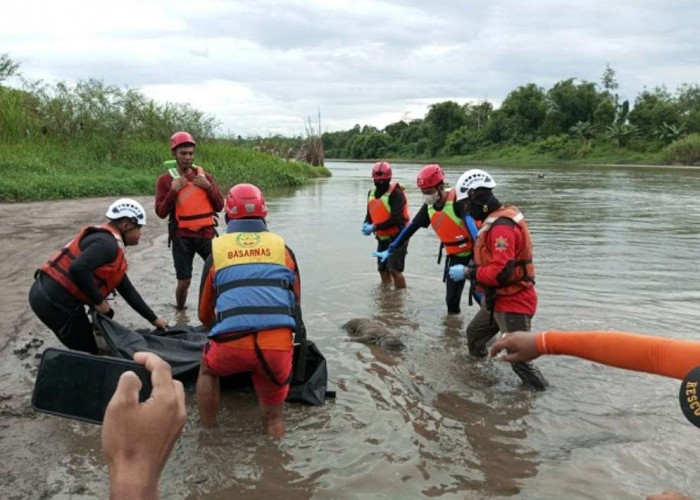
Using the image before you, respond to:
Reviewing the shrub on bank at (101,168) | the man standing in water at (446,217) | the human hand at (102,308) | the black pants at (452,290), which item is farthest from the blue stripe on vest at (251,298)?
the shrub on bank at (101,168)

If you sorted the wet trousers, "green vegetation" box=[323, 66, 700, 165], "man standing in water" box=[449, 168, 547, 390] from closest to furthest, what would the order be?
"man standing in water" box=[449, 168, 547, 390]
the wet trousers
"green vegetation" box=[323, 66, 700, 165]

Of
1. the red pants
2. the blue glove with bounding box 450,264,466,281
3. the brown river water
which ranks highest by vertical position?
the blue glove with bounding box 450,264,466,281

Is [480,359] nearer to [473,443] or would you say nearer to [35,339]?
[473,443]

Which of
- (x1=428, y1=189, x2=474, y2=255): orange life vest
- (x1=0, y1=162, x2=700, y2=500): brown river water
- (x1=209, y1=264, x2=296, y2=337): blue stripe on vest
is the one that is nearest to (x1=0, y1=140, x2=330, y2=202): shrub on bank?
(x1=0, y1=162, x2=700, y2=500): brown river water

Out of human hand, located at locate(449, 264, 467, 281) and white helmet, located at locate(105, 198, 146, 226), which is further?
human hand, located at locate(449, 264, 467, 281)

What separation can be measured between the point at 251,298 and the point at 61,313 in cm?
208

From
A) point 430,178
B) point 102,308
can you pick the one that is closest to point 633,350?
point 102,308

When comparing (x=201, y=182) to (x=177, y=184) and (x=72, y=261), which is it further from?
(x=72, y=261)

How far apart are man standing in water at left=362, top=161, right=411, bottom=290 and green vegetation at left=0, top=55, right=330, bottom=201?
38.7ft

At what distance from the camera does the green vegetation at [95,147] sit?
1905 cm

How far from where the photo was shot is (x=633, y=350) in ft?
7.68

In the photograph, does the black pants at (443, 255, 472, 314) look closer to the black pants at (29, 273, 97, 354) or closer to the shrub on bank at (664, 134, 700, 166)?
the black pants at (29, 273, 97, 354)

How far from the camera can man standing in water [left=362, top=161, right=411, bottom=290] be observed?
28.9 ft

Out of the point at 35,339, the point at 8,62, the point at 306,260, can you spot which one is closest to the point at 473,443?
the point at 35,339
